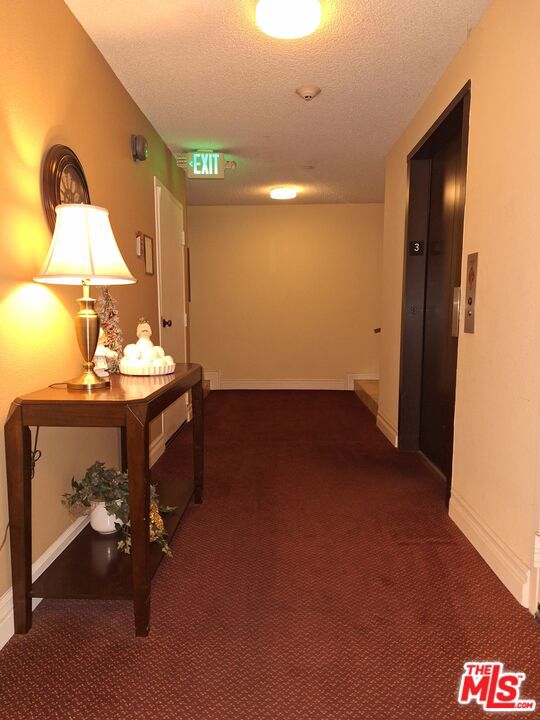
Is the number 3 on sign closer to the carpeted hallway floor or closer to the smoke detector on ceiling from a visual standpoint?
the smoke detector on ceiling

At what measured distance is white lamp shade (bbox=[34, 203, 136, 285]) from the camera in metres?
1.53

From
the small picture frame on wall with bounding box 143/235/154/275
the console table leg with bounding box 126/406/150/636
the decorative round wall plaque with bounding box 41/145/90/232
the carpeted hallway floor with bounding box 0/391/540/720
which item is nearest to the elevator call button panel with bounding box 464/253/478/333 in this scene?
the carpeted hallway floor with bounding box 0/391/540/720

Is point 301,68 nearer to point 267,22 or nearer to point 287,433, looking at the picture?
point 267,22

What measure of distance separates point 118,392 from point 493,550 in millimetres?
1620

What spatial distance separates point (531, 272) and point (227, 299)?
4.74 m

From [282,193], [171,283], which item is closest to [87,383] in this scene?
[171,283]

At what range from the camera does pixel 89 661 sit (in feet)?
4.71

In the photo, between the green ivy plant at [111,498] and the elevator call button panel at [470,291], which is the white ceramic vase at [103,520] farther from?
the elevator call button panel at [470,291]

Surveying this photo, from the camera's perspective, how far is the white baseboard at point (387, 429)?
3.69 m

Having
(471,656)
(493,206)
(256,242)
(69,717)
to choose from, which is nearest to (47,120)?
(493,206)

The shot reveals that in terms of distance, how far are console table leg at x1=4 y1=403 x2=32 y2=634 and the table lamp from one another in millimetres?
241

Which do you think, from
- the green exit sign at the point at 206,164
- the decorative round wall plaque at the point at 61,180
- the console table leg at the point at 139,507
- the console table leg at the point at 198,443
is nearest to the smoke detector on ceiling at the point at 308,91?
the green exit sign at the point at 206,164

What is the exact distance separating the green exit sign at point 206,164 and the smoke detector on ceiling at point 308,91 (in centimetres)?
116

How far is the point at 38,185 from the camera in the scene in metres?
1.76
